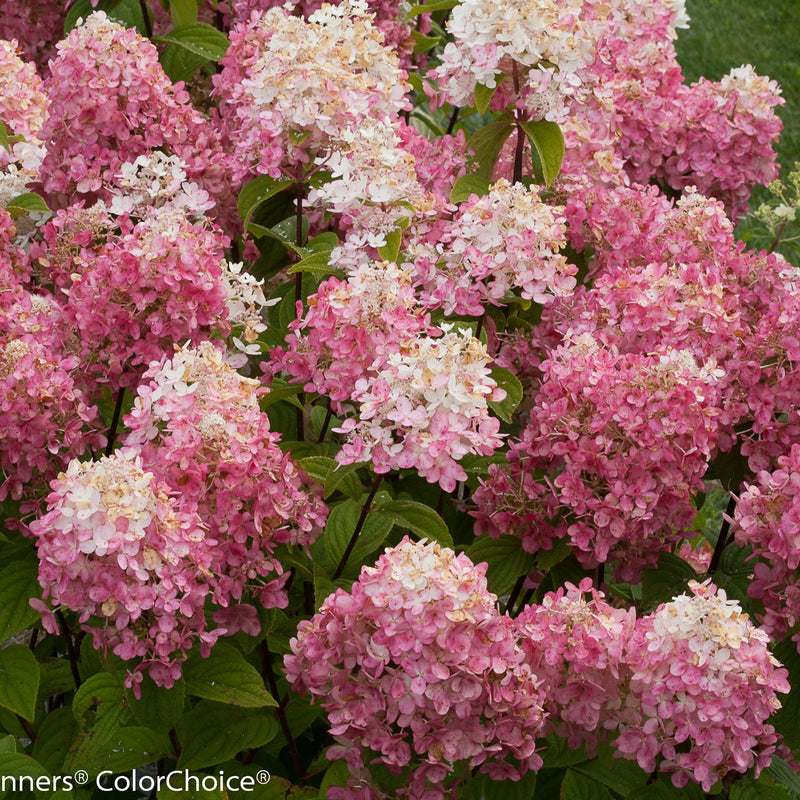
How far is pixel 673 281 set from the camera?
7.83ft

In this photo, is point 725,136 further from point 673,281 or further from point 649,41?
point 673,281


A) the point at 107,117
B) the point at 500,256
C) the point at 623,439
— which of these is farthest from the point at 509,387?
the point at 107,117

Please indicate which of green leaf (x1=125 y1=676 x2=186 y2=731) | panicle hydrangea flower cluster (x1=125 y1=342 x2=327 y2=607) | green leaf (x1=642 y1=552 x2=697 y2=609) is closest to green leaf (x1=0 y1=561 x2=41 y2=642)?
green leaf (x1=125 y1=676 x2=186 y2=731)

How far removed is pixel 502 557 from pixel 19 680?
96cm

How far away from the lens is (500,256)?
2.40 m

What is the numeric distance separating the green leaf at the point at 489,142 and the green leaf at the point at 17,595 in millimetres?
1452

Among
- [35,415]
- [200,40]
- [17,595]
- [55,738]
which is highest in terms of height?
[200,40]

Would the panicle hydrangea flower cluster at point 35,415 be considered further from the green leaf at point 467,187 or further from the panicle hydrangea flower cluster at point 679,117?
the panicle hydrangea flower cluster at point 679,117

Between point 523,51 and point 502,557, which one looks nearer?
point 502,557

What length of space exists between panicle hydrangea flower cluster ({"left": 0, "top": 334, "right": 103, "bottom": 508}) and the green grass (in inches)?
260

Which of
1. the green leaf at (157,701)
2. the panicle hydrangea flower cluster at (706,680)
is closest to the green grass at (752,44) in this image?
the panicle hydrangea flower cluster at (706,680)

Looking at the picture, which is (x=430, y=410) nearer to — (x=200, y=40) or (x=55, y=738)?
(x=55, y=738)

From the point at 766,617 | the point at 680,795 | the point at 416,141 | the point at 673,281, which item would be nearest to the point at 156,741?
the point at 680,795

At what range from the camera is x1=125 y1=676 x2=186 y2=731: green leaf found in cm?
197
